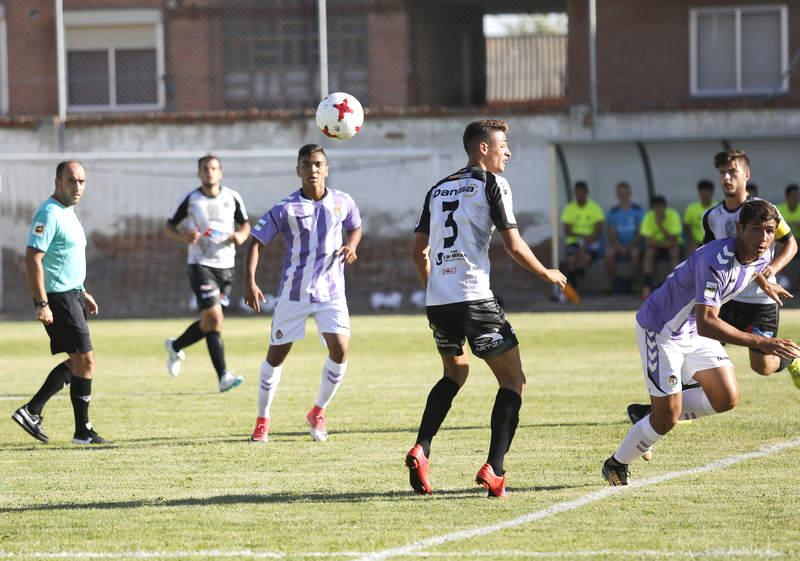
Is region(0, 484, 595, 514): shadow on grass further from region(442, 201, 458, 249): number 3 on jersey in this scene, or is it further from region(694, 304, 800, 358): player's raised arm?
region(442, 201, 458, 249): number 3 on jersey

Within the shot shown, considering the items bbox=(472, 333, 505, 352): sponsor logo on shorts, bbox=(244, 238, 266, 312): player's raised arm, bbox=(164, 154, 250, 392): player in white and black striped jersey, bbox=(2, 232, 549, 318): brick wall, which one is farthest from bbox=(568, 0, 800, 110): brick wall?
bbox=(472, 333, 505, 352): sponsor logo on shorts

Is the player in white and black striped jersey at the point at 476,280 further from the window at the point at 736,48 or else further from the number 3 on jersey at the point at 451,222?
the window at the point at 736,48

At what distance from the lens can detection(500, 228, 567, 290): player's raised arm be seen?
677 centimetres

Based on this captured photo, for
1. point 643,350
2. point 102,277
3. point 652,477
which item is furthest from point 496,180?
point 102,277

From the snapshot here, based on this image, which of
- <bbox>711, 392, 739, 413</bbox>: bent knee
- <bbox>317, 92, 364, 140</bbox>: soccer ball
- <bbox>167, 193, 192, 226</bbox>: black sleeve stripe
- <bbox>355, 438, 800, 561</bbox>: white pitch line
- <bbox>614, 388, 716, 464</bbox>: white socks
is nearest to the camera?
<bbox>355, 438, 800, 561</bbox>: white pitch line

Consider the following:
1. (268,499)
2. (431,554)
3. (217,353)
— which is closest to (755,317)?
(268,499)

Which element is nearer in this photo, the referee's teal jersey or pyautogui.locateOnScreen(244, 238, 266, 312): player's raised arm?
the referee's teal jersey

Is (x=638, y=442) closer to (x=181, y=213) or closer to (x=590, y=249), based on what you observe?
(x=181, y=213)

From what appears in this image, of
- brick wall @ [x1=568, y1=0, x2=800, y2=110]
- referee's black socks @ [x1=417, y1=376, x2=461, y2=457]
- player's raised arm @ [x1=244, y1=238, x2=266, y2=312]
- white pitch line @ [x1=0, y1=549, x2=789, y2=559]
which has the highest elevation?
brick wall @ [x1=568, y1=0, x2=800, y2=110]

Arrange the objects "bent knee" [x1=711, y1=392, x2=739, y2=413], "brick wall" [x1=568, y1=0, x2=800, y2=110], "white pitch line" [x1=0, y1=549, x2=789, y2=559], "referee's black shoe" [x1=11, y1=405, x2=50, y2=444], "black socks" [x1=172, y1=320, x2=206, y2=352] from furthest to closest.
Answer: "brick wall" [x1=568, y1=0, x2=800, y2=110], "black socks" [x1=172, y1=320, x2=206, y2=352], "referee's black shoe" [x1=11, y1=405, x2=50, y2=444], "bent knee" [x1=711, y1=392, x2=739, y2=413], "white pitch line" [x1=0, y1=549, x2=789, y2=559]

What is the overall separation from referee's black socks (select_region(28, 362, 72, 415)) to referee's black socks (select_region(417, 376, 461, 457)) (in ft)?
11.1

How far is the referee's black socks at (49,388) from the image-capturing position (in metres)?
9.41

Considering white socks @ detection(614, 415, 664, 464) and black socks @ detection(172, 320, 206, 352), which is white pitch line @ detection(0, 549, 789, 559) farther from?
black socks @ detection(172, 320, 206, 352)

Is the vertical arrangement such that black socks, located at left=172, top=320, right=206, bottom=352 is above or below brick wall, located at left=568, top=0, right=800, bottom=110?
below
